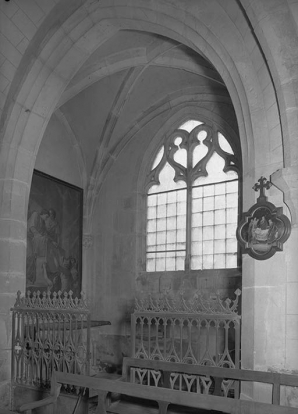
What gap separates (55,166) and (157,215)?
8.59 feet

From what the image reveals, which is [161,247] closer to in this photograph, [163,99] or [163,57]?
[163,99]

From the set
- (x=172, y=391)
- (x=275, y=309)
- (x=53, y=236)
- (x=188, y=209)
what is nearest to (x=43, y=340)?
(x=275, y=309)

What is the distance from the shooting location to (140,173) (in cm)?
1141

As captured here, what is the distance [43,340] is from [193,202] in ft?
16.4

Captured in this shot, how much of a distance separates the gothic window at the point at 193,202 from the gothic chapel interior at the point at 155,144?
31 mm

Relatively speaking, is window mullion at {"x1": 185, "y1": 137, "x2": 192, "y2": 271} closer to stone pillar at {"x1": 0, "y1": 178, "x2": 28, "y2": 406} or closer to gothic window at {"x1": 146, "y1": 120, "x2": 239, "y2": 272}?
gothic window at {"x1": 146, "y1": 120, "x2": 239, "y2": 272}

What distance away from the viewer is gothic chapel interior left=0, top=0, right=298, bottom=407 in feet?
17.1

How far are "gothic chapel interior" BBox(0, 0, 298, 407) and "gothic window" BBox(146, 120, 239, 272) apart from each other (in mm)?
31

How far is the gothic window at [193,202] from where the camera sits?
10109 mm

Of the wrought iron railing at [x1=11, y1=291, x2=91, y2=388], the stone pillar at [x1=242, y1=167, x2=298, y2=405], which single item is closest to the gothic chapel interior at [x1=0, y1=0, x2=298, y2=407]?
the stone pillar at [x1=242, y1=167, x2=298, y2=405]

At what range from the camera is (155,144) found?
37.3 feet

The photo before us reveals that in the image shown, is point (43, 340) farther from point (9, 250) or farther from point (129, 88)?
point (129, 88)

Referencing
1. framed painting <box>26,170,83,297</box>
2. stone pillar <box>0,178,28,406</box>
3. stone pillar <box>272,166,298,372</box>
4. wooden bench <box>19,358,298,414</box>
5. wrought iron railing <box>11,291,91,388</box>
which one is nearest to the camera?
wooden bench <box>19,358,298,414</box>

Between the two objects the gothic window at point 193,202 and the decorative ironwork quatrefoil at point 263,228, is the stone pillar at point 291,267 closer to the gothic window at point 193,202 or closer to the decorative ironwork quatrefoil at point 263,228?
the decorative ironwork quatrefoil at point 263,228
